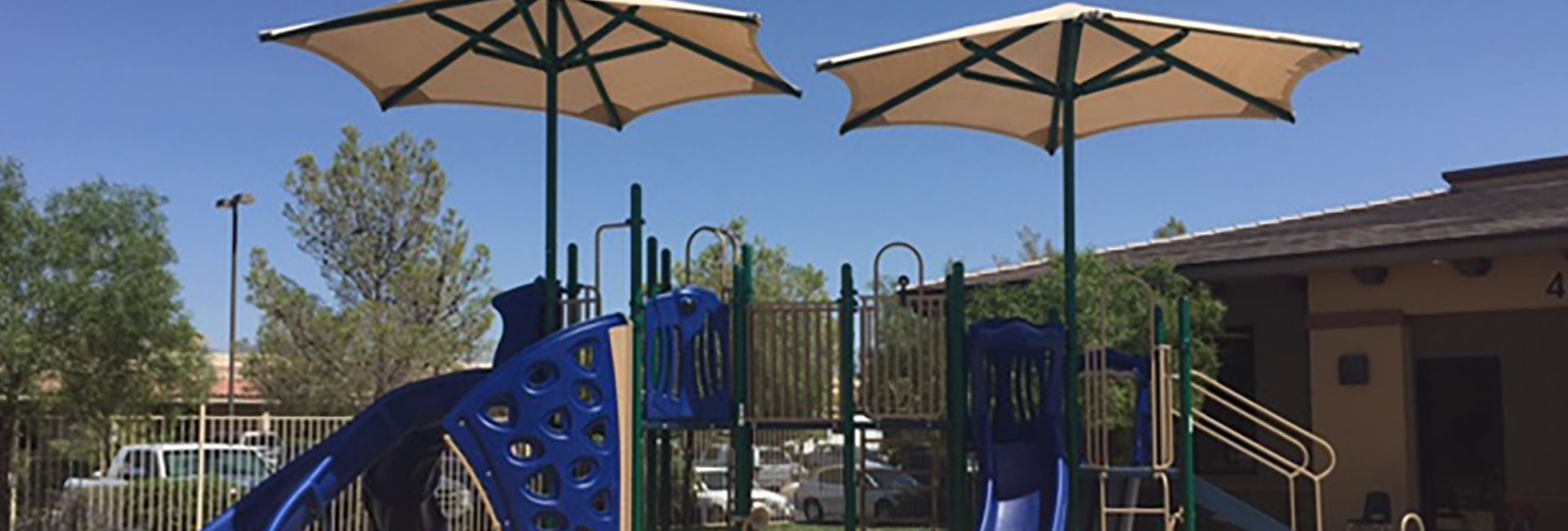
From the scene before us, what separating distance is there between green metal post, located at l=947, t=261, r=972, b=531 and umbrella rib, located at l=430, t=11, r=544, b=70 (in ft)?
10.2

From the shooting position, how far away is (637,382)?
30.0ft

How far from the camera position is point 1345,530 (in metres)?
15.9

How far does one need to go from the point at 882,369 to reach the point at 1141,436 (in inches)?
70.7

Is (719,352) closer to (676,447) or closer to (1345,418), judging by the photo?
(1345,418)

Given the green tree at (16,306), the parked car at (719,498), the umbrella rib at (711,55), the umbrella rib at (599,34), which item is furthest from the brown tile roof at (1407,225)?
the green tree at (16,306)

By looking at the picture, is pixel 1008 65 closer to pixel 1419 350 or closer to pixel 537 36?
pixel 537 36

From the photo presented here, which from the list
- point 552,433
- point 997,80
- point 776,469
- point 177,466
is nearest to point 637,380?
point 552,433

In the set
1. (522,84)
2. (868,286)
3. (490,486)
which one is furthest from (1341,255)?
(490,486)

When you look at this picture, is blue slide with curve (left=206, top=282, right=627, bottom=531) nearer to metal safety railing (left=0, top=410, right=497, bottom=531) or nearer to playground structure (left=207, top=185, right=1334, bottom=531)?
playground structure (left=207, top=185, right=1334, bottom=531)

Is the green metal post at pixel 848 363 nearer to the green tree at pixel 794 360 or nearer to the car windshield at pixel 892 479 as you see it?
the green tree at pixel 794 360

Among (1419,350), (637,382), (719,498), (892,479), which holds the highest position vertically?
(1419,350)

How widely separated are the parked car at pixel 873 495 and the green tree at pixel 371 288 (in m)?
6.37

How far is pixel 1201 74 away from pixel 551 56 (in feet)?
13.9

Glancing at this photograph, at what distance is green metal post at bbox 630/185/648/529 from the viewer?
909 centimetres
